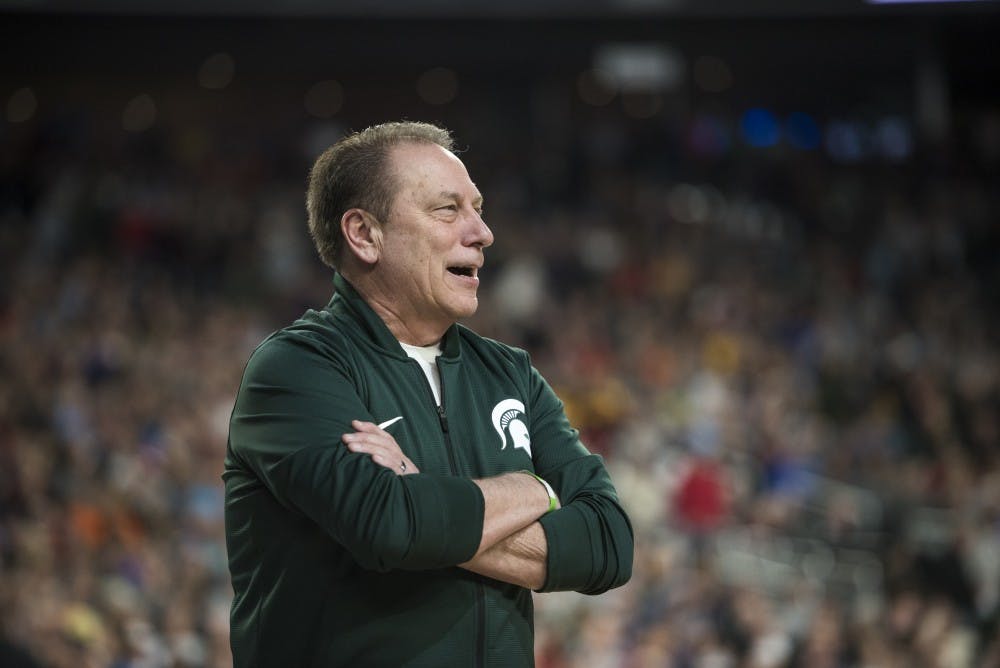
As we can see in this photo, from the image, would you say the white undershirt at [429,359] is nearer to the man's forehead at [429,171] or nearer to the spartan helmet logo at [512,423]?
the spartan helmet logo at [512,423]

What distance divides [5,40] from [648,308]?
9.50m

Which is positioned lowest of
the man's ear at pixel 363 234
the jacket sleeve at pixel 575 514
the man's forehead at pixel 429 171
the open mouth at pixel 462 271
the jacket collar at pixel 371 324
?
the jacket sleeve at pixel 575 514

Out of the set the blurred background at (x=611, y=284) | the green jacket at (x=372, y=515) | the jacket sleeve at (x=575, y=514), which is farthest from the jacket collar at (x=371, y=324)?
the blurred background at (x=611, y=284)

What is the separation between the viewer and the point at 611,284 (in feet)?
45.9

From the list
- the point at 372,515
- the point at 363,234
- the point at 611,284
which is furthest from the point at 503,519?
the point at 611,284

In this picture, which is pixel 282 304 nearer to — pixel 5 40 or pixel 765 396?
pixel 765 396

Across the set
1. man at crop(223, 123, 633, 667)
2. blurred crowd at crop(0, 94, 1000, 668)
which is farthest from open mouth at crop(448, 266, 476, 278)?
blurred crowd at crop(0, 94, 1000, 668)

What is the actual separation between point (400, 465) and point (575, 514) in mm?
372

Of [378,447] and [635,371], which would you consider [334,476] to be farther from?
[635,371]

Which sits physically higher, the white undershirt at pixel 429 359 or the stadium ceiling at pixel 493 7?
the stadium ceiling at pixel 493 7

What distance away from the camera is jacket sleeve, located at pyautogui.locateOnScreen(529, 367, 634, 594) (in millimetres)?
2352

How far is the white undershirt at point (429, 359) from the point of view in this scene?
2.51 m

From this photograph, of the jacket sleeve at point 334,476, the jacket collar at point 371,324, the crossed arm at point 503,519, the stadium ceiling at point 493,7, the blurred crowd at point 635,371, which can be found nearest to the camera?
the jacket sleeve at point 334,476

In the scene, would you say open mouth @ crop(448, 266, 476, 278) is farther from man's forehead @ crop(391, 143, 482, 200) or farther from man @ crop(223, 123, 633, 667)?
man's forehead @ crop(391, 143, 482, 200)
